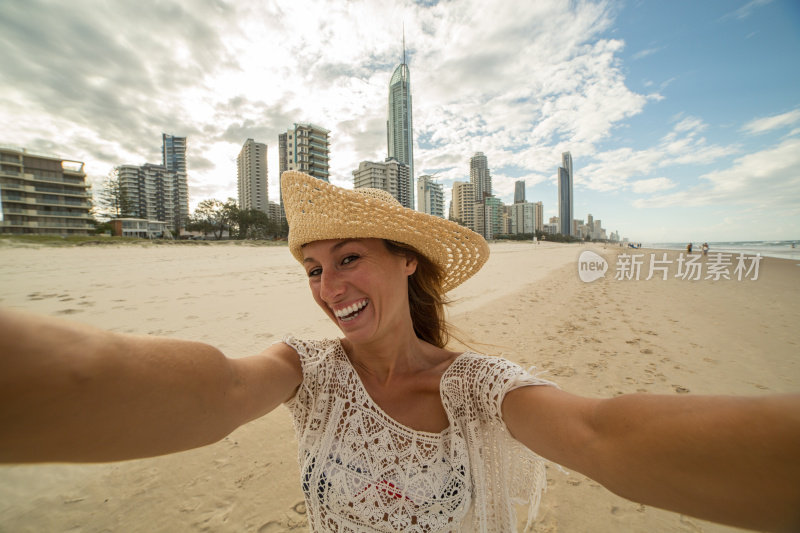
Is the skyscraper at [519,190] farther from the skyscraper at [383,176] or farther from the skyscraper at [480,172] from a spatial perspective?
the skyscraper at [383,176]

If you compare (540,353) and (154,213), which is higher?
(154,213)

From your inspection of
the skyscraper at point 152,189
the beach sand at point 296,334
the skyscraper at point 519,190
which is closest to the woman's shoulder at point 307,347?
the beach sand at point 296,334

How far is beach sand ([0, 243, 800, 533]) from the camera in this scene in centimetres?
206

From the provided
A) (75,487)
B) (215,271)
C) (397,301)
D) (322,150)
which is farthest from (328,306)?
(322,150)

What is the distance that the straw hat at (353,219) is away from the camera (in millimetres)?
1331

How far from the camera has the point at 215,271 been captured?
11055 millimetres

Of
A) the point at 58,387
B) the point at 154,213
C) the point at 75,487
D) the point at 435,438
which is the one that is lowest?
the point at 75,487

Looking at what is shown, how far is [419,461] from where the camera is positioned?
1179 millimetres

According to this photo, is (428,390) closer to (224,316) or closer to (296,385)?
(296,385)

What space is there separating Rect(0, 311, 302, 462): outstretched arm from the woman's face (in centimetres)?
51

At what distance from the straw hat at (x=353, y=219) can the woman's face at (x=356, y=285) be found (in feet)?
0.21

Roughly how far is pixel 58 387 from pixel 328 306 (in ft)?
2.95

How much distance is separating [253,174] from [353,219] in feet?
356

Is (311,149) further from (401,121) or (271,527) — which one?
(271,527)
